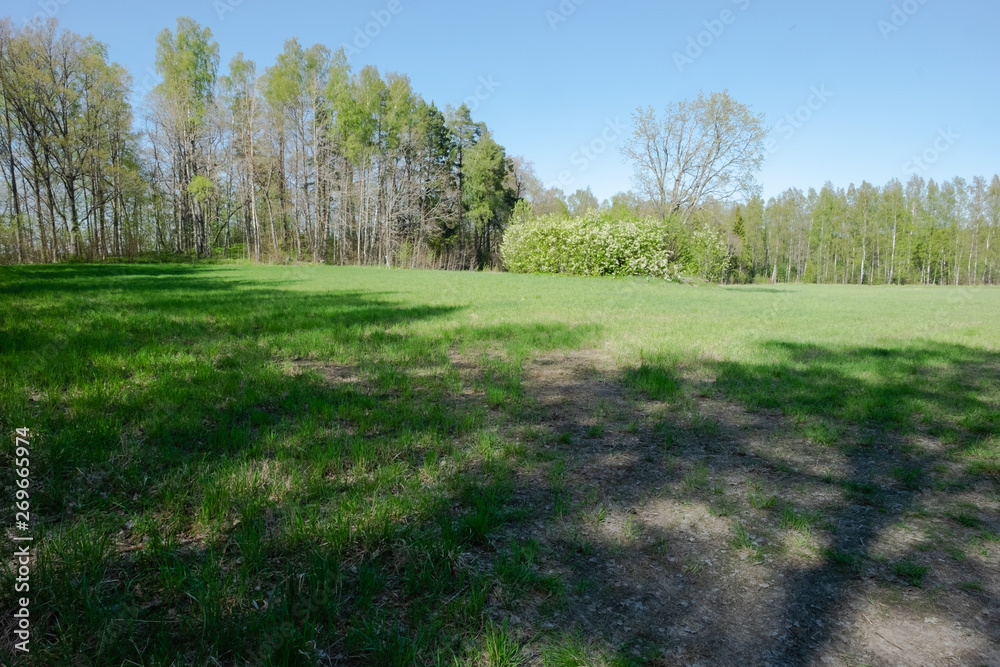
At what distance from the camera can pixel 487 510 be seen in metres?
2.47

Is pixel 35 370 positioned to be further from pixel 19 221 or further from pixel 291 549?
pixel 19 221

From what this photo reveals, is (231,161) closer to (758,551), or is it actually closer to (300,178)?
(300,178)

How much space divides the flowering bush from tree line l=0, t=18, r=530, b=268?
1725 cm

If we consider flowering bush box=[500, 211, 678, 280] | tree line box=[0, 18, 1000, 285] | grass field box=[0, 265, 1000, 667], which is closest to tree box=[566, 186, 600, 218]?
tree line box=[0, 18, 1000, 285]

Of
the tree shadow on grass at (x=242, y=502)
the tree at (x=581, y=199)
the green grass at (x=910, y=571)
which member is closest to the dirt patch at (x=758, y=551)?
the green grass at (x=910, y=571)

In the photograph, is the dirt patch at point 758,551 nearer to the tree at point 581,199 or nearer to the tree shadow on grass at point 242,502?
the tree shadow on grass at point 242,502

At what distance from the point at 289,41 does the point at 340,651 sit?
4681 centimetres

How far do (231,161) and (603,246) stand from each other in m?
31.7

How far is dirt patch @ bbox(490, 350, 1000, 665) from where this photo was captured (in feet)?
5.65

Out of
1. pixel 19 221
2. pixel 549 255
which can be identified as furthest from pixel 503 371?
pixel 19 221

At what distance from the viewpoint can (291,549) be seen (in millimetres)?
2074

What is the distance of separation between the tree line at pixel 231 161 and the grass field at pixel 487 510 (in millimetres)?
34877

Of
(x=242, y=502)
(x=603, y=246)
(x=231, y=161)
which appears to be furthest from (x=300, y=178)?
(x=242, y=502)

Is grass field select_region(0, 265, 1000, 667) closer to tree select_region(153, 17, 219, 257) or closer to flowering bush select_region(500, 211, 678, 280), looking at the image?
flowering bush select_region(500, 211, 678, 280)
